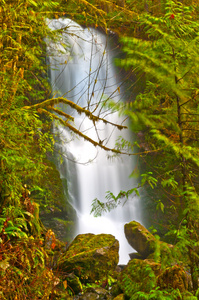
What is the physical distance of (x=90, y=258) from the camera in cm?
606

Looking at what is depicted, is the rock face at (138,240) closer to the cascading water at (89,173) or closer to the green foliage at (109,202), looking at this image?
the cascading water at (89,173)

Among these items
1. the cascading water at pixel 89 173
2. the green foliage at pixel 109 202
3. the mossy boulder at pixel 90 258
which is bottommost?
the mossy boulder at pixel 90 258

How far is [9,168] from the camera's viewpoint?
3885 millimetres

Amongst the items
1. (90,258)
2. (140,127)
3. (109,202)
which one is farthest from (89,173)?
(140,127)

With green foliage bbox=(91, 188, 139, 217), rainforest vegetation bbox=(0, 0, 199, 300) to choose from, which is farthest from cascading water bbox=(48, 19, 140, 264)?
green foliage bbox=(91, 188, 139, 217)

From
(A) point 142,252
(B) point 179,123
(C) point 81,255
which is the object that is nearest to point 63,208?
(A) point 142,252

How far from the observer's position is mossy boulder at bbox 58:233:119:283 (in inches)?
230

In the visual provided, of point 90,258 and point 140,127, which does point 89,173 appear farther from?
point 140,127

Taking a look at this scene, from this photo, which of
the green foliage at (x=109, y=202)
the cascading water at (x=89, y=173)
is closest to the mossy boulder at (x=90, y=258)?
the green foliage at (x=109, y=202)

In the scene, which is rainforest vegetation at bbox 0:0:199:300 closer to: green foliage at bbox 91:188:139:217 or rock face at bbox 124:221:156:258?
green foliage at bbox 91:188:139:217

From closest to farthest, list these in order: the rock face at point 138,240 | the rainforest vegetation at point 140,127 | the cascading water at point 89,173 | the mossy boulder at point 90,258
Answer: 1. the rainforest vegetation at point 140,127
2. the mossy boulder at point 90,258
3. the rock face at point 138,240
4. the cascading water at point 89,173

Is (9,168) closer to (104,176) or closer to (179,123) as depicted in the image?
(179,123)

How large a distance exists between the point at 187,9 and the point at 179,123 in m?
1.18

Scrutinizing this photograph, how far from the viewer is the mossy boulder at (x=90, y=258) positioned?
19.1 ft
